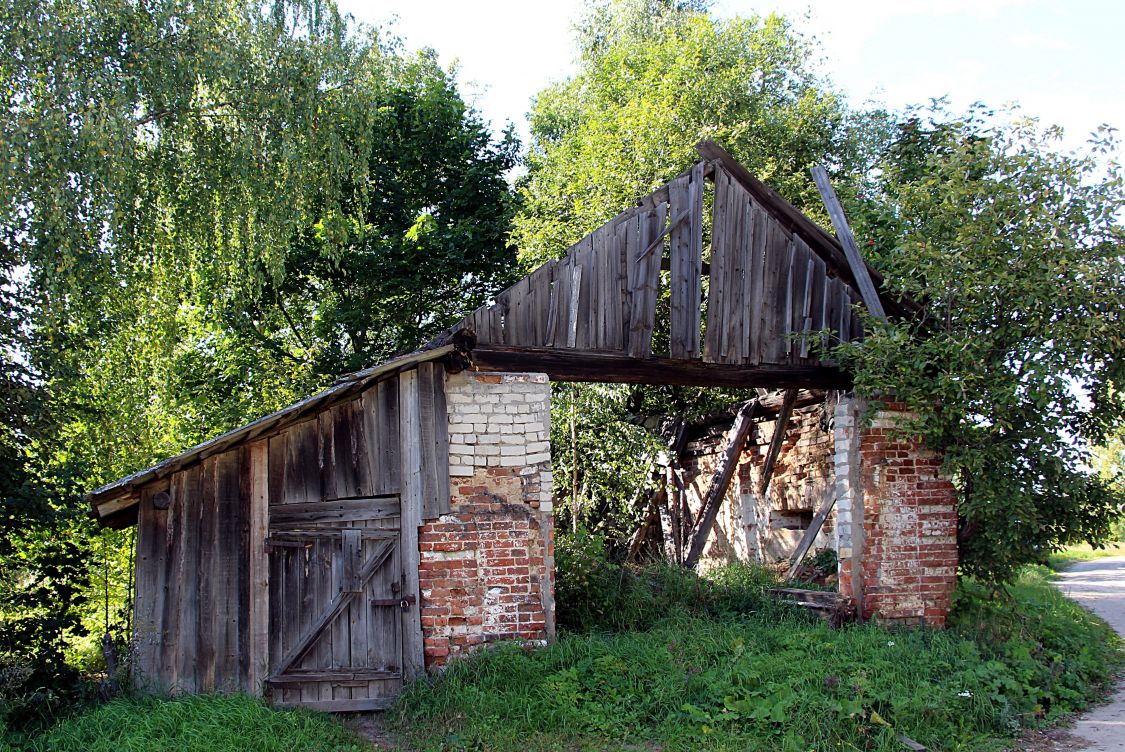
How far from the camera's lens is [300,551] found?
7055 millimetres

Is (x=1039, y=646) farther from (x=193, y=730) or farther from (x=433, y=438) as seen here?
(x=193, y=730)

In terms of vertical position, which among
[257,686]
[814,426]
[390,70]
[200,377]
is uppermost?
[390,70]

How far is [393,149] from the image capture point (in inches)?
688

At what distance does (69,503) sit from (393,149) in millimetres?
11274

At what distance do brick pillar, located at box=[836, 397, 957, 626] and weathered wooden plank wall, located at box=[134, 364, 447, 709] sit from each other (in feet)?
13.2

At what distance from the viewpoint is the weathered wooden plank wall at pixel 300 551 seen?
6820 millimetres

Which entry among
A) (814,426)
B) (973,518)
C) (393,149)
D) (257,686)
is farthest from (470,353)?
(393,149)

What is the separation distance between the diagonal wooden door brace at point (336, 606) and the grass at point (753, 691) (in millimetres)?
923

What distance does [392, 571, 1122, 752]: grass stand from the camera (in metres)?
5.96

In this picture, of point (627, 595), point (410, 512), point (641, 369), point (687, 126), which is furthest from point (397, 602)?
point (687, 126)

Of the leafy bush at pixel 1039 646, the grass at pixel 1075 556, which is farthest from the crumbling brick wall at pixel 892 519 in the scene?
the grass at pixel 1075 556

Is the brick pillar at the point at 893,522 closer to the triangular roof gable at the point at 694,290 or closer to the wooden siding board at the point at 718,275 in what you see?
the triangular roof gable at the point at 694,290

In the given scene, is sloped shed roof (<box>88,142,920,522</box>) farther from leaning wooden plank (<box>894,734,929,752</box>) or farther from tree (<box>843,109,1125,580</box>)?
leaning wooden plank (<box>894,734,929,752</box>)

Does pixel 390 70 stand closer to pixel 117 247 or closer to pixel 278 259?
pixel 278 259
